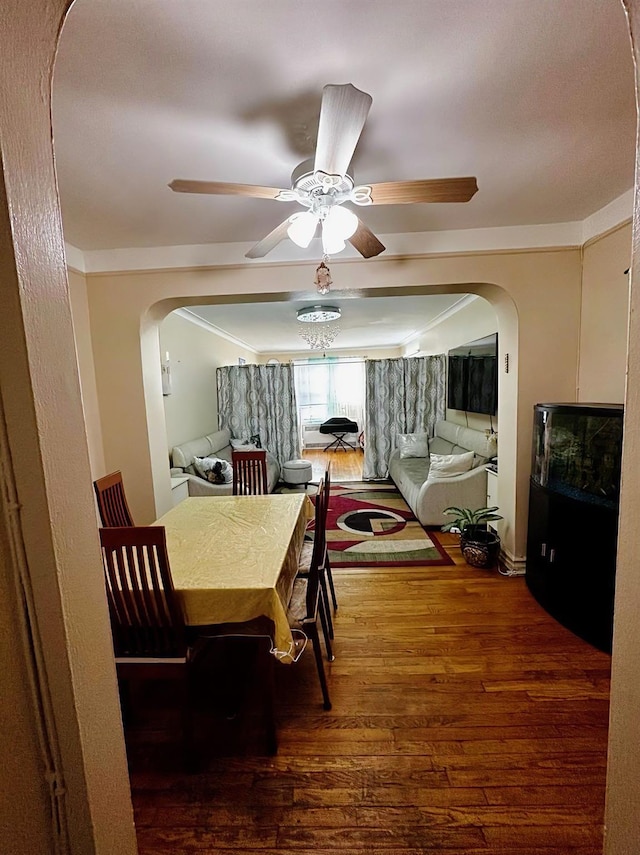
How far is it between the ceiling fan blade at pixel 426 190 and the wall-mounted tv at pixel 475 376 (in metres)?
2.19

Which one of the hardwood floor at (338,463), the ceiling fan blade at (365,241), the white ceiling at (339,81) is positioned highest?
the white ceiling at (339,81)

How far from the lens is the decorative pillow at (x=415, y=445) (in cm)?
505

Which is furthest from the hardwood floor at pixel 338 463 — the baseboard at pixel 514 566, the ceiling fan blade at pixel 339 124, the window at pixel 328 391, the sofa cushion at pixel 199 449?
the ceiling fan blade at pixel 339 124

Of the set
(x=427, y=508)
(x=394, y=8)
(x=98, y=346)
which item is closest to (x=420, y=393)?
(x=427, y=508)

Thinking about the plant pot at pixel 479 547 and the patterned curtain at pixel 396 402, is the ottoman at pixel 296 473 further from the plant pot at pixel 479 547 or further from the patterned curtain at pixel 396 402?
the plant pot at pixel 479 547

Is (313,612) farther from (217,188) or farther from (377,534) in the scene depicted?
(377,534)

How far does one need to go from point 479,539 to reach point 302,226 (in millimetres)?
2701

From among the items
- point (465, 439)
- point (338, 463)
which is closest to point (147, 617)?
point (465, 439)

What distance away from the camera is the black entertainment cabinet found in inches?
73.9

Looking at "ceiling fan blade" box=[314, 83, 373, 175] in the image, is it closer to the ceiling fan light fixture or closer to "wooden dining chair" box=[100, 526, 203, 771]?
the ceiling fan light fixture

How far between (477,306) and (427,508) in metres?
2.35

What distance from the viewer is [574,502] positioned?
80.6 inches

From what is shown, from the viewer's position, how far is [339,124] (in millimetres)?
1121

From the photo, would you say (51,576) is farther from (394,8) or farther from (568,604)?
(568,604)
